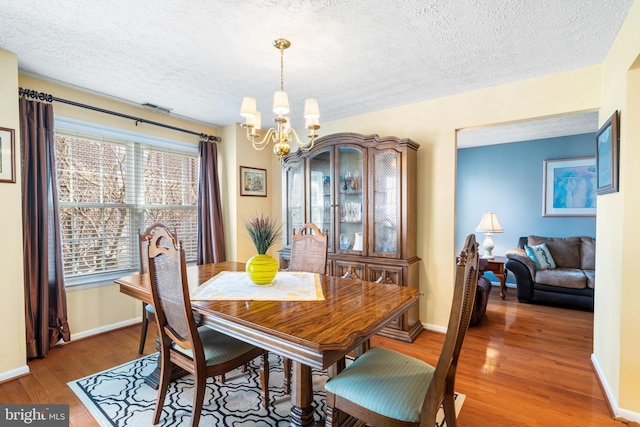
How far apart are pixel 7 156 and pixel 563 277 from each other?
5711 millimetres

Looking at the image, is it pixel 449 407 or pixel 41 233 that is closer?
pixel 449 407

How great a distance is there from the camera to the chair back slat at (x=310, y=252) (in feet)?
8.41

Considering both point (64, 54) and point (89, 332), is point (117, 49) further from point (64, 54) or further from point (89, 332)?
Result: point (89, 332)

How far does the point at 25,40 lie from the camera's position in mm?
2078

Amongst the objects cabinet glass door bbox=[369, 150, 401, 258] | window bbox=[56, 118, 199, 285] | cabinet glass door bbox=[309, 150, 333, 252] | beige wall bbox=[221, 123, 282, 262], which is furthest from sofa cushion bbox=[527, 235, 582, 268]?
window bbox=[56, 118, 199, 285]

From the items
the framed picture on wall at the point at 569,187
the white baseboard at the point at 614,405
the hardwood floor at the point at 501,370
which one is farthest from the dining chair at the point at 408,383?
the framed picture on wall at the point at 569,187

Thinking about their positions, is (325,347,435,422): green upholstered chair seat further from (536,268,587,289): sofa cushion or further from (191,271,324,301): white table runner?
(536,268,587,289): sofa cushion

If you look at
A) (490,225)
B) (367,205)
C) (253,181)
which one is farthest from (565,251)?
(253,181)

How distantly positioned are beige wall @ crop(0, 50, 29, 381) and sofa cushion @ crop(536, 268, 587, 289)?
540 centimetres

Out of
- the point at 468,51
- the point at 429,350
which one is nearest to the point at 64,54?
the point at 468,51

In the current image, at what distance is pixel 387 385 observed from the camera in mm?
1367

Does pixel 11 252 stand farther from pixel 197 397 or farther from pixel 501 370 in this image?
pixel 501 370

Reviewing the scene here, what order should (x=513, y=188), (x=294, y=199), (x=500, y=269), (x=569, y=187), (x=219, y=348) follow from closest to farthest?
(x=219, y=348) < (x=294, y=199) < (x=500, y=269) < (x=569, y=187) < (x=513, y=188)

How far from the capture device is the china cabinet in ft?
10.0
